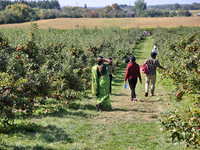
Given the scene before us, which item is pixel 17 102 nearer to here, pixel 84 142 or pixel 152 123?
pixel 84 142

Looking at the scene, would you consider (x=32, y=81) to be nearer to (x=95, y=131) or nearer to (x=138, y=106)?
(x=95, y=131)

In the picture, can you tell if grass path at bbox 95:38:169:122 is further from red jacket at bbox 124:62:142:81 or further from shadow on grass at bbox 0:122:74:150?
shadow on grass at bbox 0:122:74:150

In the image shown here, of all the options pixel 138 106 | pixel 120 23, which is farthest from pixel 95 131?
pixel 120 23

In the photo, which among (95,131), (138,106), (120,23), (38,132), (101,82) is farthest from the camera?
(120,23)

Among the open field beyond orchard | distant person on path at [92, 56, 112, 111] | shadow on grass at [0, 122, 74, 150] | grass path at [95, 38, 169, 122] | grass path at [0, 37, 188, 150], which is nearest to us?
grass path at [0, 37, 188, 150]

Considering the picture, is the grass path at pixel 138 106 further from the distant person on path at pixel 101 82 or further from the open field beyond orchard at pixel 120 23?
the open field beyond orchard at pixel 120 23

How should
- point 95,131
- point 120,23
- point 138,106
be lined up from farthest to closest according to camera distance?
point 120,23
point 138,106
point 95,131

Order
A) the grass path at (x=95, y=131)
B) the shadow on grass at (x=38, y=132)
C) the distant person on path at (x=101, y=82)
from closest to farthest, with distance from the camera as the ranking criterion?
the grass path at (x=95, y=131) < the shadow on grass at (x=38, y=132) < the distant person on path at (x=101, y=82)

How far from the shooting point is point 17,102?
5246 millimetres

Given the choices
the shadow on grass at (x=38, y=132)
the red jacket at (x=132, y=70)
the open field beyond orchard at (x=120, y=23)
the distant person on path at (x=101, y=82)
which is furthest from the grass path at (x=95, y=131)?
the open field beyond orchard at (x=120, y=23)

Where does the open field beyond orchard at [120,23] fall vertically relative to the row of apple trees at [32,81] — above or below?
above

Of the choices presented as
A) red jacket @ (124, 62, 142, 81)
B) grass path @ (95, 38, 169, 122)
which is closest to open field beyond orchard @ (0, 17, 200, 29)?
grass path @ (95, 38, 169, 122)

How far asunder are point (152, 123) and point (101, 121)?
1.54 metres

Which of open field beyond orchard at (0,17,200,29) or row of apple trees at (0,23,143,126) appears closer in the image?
row of apple trees at (0,23,143,126)
